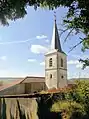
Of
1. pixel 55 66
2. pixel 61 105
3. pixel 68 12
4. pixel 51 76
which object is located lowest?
pixel 61 105

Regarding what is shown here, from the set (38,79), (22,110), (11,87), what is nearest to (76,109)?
(22,110)

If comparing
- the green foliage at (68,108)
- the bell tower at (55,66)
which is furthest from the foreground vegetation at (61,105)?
the bell tower at (55,66)

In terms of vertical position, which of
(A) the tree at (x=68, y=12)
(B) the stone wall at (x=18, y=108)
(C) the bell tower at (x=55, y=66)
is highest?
(C) the bell tower at (x=55, y=66)

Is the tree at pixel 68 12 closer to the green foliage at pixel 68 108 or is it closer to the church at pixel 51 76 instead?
the green foliage at pixel 68 108

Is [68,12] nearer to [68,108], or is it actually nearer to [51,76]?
[68,108]

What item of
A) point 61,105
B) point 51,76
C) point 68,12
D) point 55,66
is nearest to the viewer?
point 61,105

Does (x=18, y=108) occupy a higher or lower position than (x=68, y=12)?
lower

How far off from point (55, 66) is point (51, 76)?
238 centimetres

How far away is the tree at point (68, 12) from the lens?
8.15 m

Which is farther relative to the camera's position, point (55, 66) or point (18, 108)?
point (55, 66)

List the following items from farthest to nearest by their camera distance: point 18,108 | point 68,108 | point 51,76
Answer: point 51,76, point 18,108, point 68,108

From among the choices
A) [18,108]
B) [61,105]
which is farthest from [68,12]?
[18,108]

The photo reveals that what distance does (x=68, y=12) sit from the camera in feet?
32.4

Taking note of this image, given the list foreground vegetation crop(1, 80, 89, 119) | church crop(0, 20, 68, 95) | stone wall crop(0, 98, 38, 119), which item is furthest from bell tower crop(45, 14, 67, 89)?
foreground vegetation crop(1, 80, 89, 119)
